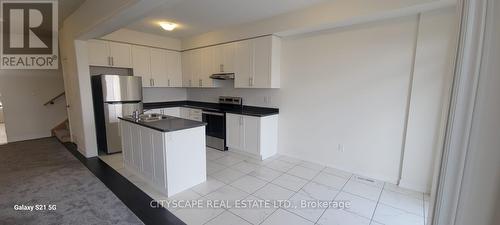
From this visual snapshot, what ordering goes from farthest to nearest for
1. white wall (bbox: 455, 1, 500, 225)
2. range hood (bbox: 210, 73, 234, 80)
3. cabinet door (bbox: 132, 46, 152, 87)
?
cabinet door (bbox: 132, 46, 152, 87) → range hood (bbox: 210, 73, 234, 80) → white wall (bbox: 455, 1, 500, 225)

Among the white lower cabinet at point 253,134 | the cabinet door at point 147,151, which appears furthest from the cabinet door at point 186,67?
the cabinet door at point 147,151

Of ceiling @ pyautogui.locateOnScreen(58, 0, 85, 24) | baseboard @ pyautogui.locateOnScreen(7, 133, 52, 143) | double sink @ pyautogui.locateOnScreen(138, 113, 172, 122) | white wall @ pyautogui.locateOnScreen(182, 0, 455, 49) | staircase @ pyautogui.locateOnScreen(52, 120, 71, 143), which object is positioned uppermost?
ceiling @ pyautogui.locateOnScreen(58, 0, 85, 24)

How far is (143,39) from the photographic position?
4.82m

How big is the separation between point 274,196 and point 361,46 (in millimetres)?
2468

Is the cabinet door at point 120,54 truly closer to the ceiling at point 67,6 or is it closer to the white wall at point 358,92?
the ceiling at point 67,6

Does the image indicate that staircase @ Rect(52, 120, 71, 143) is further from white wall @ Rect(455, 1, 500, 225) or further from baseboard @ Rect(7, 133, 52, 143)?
white wall @ Rect(455, 1, 500, 225)

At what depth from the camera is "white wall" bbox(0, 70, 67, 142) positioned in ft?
16.6

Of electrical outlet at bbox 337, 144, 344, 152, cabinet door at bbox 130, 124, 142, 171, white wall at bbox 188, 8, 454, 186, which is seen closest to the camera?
white wall at bbox 188, 8, 454, 186

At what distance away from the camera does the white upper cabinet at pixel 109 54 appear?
13.8 feet

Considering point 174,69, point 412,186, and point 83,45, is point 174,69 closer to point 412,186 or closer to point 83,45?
point 83,45

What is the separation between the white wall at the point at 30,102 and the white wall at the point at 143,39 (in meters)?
2.69

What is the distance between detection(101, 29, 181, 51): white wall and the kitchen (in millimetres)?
22

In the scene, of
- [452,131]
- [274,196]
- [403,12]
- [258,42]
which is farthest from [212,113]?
[452,131]

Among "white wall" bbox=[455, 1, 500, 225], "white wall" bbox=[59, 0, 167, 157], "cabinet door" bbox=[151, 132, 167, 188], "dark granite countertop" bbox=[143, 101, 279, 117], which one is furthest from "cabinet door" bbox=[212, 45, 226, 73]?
"white wall" bbox=[455, 1, 500, 225]
